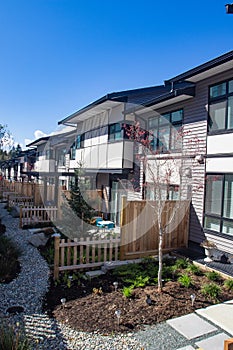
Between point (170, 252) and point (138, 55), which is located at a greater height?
point (138, 55)

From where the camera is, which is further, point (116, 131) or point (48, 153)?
point (48, 153)

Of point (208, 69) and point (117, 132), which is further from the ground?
point (208, 69)

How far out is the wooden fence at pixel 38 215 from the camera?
11.7 meters

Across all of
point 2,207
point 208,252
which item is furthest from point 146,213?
point 2,207

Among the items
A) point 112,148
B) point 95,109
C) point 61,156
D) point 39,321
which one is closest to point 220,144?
point 112,148

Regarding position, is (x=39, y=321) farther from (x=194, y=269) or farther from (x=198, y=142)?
(x=198, y=142)

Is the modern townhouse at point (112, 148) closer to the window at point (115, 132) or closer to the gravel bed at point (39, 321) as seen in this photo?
the window at point (115, 132)

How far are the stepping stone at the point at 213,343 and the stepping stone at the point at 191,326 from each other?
16 centimetres

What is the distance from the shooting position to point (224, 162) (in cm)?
725

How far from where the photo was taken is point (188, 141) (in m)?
8.72

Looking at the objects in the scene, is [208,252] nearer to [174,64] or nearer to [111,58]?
[174,64]

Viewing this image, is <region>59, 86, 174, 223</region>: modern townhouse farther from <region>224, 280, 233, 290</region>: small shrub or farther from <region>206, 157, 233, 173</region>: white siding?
<region>224, 280, 233, 290</region>: small shrub

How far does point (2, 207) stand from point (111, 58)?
12.0 metres

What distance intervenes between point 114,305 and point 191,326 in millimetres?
1380
